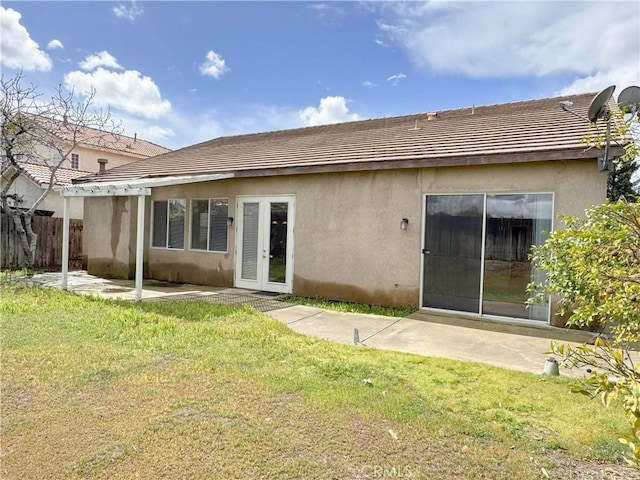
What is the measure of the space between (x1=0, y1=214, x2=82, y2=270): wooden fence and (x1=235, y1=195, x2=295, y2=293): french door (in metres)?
9.10

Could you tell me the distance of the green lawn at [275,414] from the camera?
9.42 ft

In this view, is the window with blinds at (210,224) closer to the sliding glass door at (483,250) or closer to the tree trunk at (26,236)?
the sliding glass door at (483,250)

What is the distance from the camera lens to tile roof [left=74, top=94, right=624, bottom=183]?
788 centimetres

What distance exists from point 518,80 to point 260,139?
976 cm

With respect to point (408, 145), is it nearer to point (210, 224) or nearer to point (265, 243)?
point (265, 243)

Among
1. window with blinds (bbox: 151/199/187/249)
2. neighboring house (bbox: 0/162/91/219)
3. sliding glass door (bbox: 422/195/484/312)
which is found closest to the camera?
sliding glass door (bbox: 422/195/484/312)

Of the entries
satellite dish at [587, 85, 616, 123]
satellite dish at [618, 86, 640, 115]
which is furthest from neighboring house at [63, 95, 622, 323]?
satellite dish at [618, 86, 640, 115]

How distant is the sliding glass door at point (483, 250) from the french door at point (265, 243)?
12.6 ft

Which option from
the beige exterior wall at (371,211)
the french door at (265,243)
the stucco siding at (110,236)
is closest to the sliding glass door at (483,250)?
the beige exterior wall at (371,211)

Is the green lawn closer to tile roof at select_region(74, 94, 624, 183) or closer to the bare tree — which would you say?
tile roof at select_region(74, 94, 624, 183)

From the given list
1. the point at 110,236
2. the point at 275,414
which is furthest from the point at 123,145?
the point at 275,414

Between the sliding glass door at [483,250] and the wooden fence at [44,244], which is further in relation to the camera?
the wooden fence at [44,244]

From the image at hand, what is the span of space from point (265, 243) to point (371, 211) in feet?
11.0

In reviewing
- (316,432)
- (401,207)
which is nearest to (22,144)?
(401,207)
